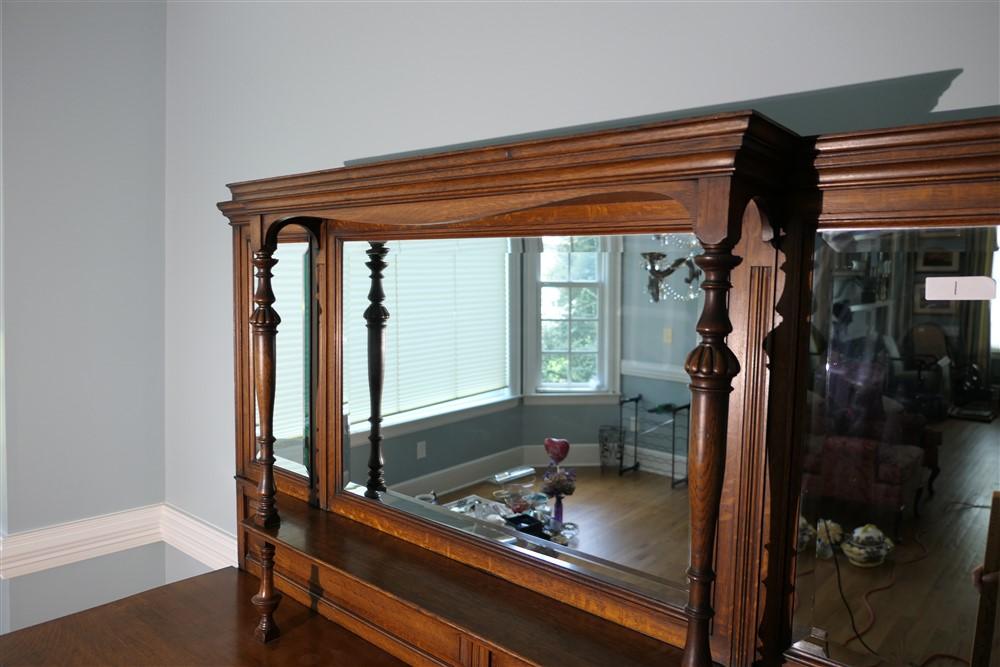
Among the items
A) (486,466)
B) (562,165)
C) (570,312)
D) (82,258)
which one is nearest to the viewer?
(562,165)

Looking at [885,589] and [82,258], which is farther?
[82,258]

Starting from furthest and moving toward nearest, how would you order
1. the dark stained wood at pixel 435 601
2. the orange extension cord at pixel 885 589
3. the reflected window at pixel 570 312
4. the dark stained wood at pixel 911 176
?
the reflected window at pixel 570 312 < the dark stained wood at pixel 435 601 < the orange extension cord at pixel 885 589 < the dark stained wood at pixel 911 176

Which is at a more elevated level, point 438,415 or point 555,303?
point 555,303

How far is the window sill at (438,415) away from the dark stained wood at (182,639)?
0.46 meters

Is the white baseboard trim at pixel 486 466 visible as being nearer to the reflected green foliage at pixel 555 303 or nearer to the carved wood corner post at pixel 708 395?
the reflected green foliage at pixel 555 303

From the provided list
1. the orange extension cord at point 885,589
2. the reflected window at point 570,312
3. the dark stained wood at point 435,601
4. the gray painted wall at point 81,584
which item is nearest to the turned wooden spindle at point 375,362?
the dark stained wood at point 435,601

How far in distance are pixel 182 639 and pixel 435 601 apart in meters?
0.71

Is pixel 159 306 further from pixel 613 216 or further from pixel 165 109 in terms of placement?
pixel 613 216

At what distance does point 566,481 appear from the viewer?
56.3 inches

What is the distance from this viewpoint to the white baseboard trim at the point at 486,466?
4.63ft

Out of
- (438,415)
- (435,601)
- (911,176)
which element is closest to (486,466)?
(438,415)

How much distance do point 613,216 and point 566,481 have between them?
519 mm

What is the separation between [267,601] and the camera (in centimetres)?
169

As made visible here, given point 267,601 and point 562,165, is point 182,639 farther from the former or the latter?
point 562,165
